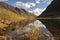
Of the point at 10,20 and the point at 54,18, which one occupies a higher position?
the point at 10,20

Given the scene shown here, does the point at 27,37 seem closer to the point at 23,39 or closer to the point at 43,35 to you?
the point at 23,39

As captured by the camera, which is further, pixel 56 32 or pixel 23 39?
pixel 23 39

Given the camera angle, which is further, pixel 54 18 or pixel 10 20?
pixel 10 20

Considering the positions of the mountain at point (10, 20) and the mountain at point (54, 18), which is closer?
the mountain at point (54, 18)

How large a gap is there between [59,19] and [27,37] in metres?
0.51

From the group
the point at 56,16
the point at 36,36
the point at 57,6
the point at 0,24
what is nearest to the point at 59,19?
the point at 56,16

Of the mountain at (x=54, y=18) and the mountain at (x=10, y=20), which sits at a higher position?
the mountain at (x=10, y=20)

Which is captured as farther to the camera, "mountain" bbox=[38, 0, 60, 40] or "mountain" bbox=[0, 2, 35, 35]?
"mountain" bbox=[0, 2, 35, 35]

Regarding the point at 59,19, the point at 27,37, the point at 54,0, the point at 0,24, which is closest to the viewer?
the point at 59,19

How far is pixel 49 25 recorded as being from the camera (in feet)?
4.30

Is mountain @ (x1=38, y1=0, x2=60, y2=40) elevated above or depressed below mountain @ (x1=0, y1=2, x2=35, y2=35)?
below

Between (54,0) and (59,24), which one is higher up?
(54,0)

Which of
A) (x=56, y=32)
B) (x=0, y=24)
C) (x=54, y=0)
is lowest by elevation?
(x=56, y=32)

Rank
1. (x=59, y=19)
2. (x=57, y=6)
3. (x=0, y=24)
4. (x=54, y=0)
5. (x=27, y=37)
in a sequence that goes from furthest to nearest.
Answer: (x=0, y=24)
(x=27, y=37)
(x=54, y=0)
(x=57, y=6)
(x=59, y=19)
